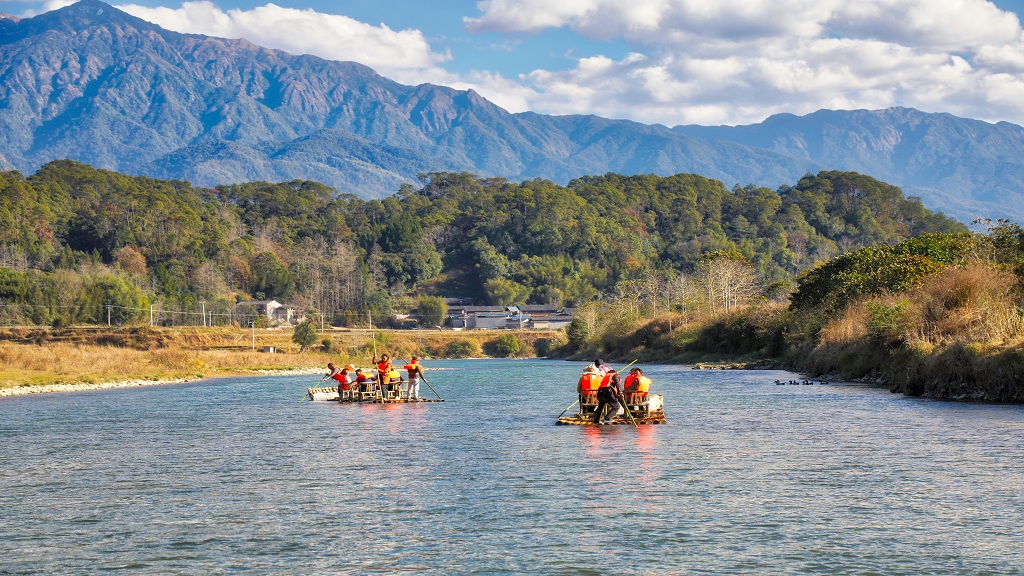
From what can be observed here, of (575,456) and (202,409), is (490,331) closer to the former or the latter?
(202,409)

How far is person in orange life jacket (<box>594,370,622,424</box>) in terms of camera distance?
109ft

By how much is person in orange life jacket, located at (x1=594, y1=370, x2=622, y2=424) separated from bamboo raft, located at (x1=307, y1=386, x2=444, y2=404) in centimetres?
1610

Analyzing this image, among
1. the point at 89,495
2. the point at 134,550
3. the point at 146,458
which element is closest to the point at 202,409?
the point at 146,458

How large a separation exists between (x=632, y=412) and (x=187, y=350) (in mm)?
75360

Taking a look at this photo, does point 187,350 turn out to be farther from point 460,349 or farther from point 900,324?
point 900,324

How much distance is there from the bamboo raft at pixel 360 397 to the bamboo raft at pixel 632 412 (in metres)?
15.1

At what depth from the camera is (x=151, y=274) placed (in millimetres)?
161125

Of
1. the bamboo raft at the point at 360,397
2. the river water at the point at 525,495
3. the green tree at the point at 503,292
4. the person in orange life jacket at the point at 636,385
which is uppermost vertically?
the green tree at the point at 503,292

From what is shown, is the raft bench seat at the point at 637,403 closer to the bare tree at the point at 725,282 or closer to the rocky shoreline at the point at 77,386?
the rocky shoreline at the point at 77,386

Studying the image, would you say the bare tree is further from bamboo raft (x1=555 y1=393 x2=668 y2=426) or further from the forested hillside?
bamboo raft (x1=555 y1=393 x2=668 y2=426)

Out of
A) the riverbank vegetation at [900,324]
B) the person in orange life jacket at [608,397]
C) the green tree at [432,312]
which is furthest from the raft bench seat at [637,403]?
the green tree at [432,312]

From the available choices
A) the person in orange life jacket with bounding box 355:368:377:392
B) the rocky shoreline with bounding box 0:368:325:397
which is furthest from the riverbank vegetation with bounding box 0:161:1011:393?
the person in orange life jacket with bounding box 355:368:377:392

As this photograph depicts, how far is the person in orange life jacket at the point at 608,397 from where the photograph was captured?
33.3 meters

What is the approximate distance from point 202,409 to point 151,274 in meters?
123
